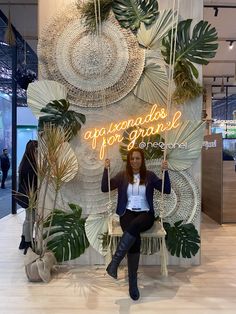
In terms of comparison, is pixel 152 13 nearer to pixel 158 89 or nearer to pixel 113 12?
pixel 113 12

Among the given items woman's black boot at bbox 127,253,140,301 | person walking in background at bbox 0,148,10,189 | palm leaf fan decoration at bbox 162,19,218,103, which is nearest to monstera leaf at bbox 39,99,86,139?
palm leaf fan decoration at bbox 162,19,218,103

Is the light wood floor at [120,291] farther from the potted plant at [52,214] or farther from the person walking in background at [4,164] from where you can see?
the person walking in background at [4,164]

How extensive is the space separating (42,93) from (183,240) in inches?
85.4

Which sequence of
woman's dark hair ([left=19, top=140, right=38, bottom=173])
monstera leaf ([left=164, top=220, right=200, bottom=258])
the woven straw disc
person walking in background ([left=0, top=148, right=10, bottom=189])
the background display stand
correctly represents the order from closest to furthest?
1. monstera leaf ([left=164, top=220, right=200, bottom=258])
2. the woven straw disc
3. woman's dark hair ([left=19, top=140, right=38, bottom=173])
4. the background display stand
5. person walking in background ([left=0, top=148, right=10, bottom=189])

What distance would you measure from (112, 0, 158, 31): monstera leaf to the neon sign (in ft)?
2.94

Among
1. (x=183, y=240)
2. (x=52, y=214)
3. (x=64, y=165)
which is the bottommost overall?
(x=183, y=240)

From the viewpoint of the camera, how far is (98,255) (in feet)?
13.3

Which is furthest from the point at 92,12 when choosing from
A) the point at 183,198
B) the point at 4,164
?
the point at 4,164

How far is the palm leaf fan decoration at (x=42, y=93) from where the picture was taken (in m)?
3.89

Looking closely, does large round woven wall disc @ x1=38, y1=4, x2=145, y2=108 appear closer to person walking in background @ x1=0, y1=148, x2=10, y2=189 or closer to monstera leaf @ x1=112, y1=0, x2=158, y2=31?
monstera leaf @ x1=112, y1=0, x2=158, y2=31

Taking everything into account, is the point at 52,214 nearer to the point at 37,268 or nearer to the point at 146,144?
the point at 37,268

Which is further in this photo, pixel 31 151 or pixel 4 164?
pixel 4 164

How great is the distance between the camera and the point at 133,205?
3443 millimetres

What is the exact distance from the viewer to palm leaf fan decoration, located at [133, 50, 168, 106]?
3.94m
